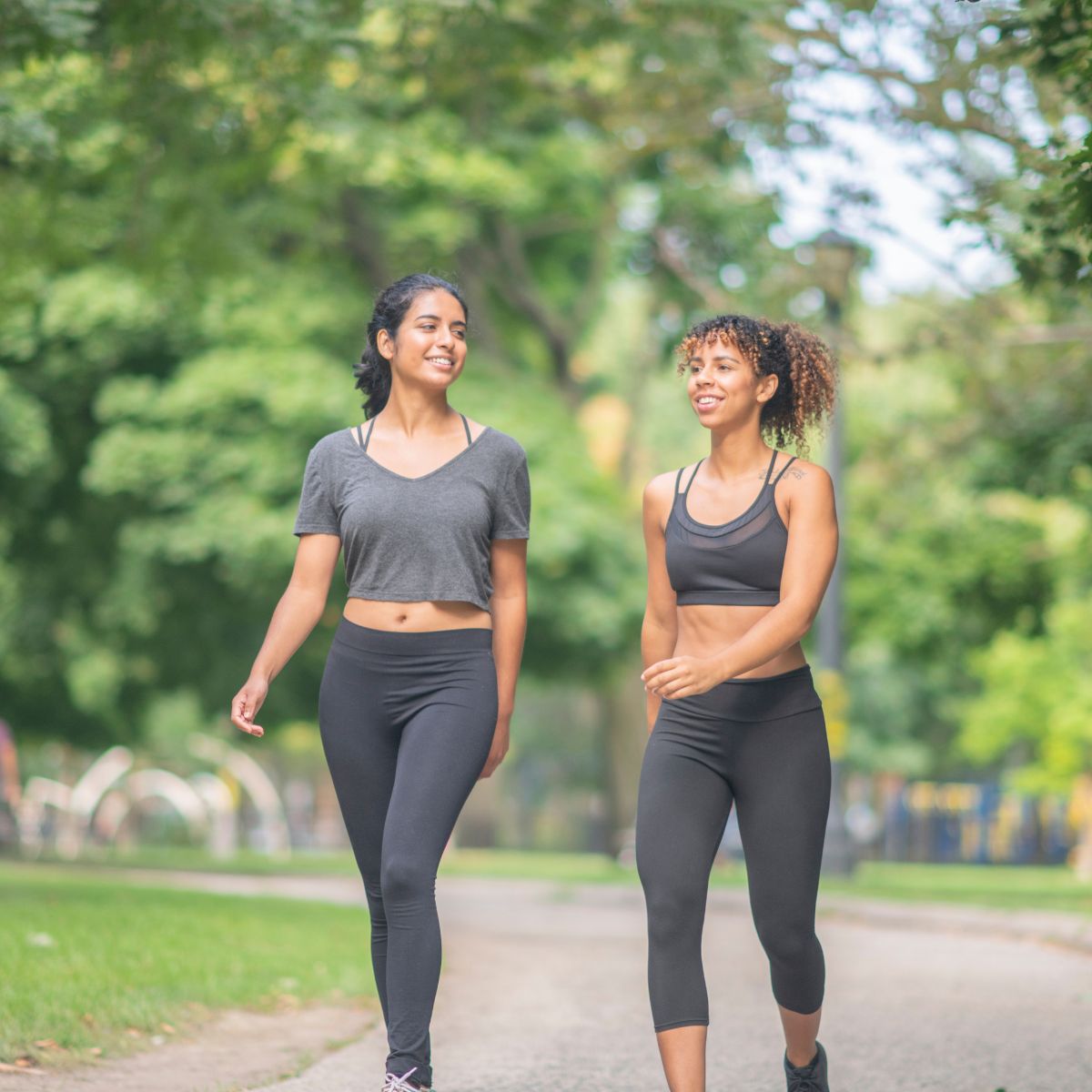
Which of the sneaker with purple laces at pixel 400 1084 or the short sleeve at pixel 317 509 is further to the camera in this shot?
the short sleeve at pixel 317 509

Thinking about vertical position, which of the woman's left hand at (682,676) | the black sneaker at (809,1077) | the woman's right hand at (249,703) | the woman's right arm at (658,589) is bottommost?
the black sneaker at (809,1077)

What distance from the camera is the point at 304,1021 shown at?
8227mm

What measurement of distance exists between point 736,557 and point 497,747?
0.88 metres

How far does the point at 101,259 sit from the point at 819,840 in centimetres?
1776

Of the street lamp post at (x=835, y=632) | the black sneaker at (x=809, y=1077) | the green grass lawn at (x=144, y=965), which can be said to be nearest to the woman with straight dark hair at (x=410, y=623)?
the black sneaker at (x=809, y=1077)

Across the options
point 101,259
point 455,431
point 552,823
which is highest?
point 101,259

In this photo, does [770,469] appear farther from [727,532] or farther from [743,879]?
[743,879]

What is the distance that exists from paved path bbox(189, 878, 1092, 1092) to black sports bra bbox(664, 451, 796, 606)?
7.27ft

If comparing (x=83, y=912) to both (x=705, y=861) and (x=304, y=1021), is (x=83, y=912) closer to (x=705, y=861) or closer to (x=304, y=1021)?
(x=304, y=1021)

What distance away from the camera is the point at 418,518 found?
508cm

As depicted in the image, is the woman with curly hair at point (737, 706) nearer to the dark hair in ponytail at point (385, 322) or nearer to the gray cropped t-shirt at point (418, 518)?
the gray cropped t-shirt at point (418, 518)

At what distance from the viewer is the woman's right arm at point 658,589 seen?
5.00 m

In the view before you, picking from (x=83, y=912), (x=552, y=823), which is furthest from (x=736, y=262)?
(x=552, y=823)

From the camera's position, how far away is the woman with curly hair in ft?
15.5
